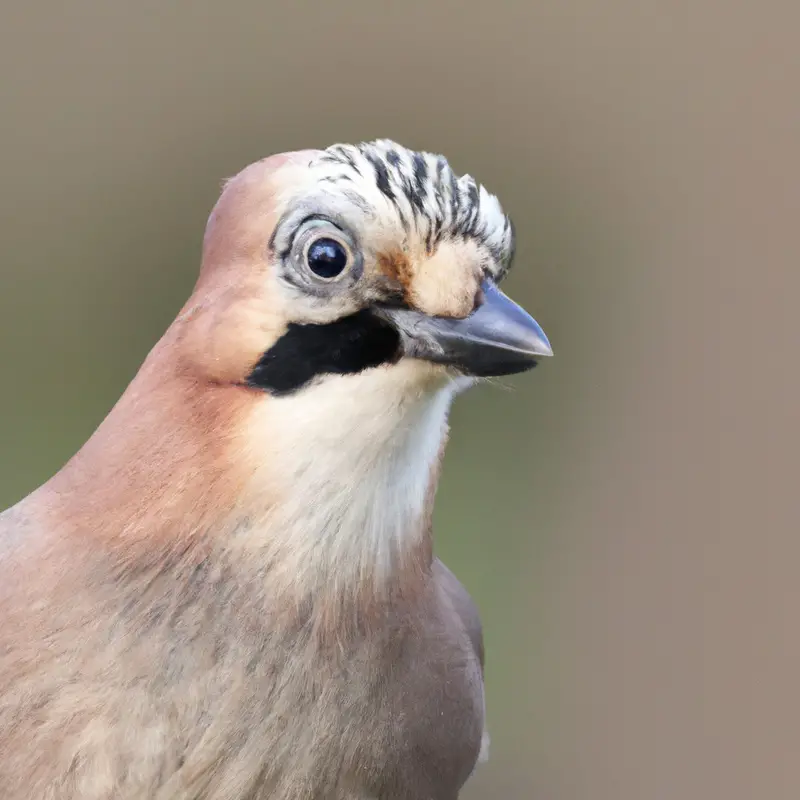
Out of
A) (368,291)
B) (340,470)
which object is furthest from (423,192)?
(340,470)

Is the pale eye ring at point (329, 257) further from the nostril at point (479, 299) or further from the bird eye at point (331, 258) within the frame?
the nostril at point (479, 299)

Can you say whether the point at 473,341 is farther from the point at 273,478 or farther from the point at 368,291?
the point at 273,478

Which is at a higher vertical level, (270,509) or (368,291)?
(368,291)

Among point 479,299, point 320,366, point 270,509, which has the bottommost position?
point 270,509

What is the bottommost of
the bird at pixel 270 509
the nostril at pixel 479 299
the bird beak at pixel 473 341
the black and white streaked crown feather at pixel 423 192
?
the bird at pixel 270 509

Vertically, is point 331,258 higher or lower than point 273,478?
higher

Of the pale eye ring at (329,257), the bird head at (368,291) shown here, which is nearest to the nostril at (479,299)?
the bird head at (368,291)

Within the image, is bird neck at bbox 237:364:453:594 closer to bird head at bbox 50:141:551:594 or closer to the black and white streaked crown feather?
bird head at bbox 50:141:551:594

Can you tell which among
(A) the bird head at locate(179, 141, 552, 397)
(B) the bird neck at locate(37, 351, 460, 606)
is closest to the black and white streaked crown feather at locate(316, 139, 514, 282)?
(A) the bird head at locate(179, 141, 552, 397)

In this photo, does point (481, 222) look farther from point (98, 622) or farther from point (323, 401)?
point (98, 622)

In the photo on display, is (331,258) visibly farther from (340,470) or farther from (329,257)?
(340,470)
